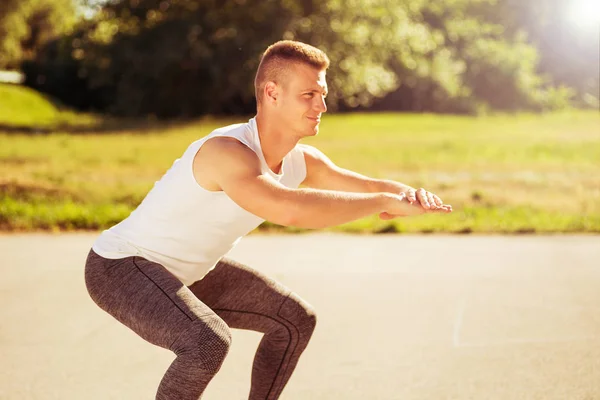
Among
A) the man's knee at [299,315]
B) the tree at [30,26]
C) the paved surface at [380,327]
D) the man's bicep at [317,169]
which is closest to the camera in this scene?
the man's knee at [299,315]

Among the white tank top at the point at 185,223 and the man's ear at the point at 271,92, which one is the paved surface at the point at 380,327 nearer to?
the white tank top at the point at 185,223

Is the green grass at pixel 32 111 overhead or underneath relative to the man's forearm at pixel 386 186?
underneath

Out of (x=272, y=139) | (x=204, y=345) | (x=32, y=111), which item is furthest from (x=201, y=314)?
(x=32, y=111)

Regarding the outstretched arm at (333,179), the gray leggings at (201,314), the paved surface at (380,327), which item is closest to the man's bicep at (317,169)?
the outstretched arm at (333,179)

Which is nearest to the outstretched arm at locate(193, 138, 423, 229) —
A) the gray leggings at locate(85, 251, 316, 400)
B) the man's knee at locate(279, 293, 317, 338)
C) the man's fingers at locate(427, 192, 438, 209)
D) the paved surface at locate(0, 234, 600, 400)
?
the man's fingers at locate(427, 192, 438, 209)

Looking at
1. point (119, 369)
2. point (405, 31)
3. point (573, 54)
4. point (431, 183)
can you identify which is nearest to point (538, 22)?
point (573, 54)

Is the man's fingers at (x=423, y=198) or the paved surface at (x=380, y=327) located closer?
the man's fingers at (x=423, y=198)

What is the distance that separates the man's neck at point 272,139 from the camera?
3094 mm

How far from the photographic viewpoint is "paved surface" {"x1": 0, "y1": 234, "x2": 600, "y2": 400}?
4305 millimetres

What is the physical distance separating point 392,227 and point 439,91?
28.4m

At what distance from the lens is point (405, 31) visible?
92.5 ft

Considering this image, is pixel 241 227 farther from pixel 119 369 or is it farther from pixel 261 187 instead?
pixel 119 369

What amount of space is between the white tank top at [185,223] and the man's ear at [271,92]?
0.38ft

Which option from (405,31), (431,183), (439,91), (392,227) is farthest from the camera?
(439,91)
